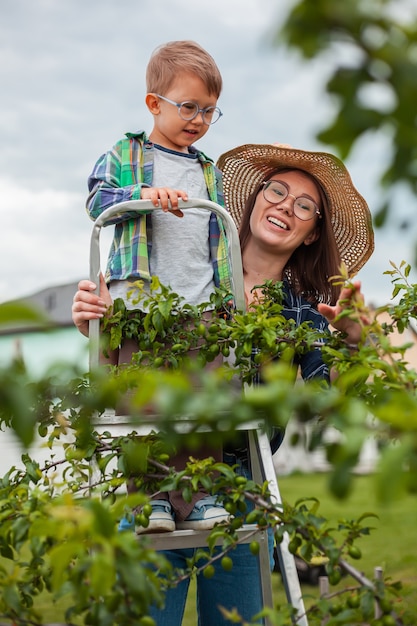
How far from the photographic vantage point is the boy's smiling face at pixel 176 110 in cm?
233

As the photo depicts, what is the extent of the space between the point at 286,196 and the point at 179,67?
51cm

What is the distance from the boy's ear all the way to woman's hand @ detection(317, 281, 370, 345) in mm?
1012

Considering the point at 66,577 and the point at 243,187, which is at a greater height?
the point at 243,187

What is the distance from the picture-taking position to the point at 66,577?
0.92 meters

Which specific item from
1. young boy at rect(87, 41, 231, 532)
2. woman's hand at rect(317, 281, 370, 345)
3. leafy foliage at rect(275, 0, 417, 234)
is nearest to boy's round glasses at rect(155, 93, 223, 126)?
young boy at rect(87, 41, 231, 532)

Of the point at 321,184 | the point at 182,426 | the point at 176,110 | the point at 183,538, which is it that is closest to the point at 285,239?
the point at 321,184

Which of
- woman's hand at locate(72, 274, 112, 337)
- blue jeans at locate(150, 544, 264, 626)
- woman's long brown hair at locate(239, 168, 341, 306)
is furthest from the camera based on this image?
woman's long brown hair at locate(239, 168, 341, 306)

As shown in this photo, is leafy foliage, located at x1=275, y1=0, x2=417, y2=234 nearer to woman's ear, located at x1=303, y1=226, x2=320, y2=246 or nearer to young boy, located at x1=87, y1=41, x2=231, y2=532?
young boy, located at x1=87, y1=41, x2=231, y2=532

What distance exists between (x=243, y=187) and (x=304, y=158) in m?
0.27

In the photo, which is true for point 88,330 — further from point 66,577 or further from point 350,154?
point 350,154

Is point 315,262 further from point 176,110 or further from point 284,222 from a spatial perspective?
point 176,110

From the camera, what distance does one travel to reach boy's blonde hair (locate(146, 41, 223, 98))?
93.2 inches

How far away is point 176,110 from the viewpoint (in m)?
2.32

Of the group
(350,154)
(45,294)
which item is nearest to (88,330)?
(350,154)
